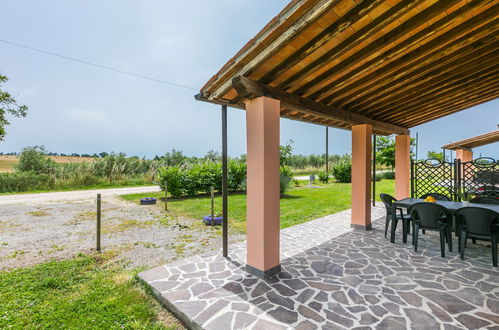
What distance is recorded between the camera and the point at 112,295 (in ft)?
8.59

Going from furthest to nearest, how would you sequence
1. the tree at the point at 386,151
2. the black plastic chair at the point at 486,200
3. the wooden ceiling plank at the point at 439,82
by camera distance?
the tree at the point at 386,151
the black plastic chair at the point at 486,200
the wooden ceiling plank at the point at 439,82

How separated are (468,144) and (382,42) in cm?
1300

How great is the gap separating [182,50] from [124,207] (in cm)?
893

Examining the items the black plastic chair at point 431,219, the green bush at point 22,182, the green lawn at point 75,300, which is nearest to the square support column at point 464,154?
the black plastic chair at point 431,219

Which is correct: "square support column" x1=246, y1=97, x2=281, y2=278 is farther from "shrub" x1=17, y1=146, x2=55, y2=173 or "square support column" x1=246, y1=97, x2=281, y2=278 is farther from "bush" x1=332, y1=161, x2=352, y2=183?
"shrub" x1=17, y1=146, x2=55, y2=173

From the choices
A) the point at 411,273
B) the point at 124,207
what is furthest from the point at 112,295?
the point at 124,207

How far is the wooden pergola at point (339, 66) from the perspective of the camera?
82.0 inches

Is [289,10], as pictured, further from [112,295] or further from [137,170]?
[137,170]

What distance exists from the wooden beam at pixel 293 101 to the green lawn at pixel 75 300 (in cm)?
262

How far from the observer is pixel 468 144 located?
444 inches

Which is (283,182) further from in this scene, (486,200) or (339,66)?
(339,66)

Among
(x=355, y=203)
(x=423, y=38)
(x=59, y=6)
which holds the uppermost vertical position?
(x=59, y=6)

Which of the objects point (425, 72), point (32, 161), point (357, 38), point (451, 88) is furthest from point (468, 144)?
point (32, 161)

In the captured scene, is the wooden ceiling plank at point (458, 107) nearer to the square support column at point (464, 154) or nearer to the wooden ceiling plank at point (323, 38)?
the wooden ceiling plank at point (323, 38)
